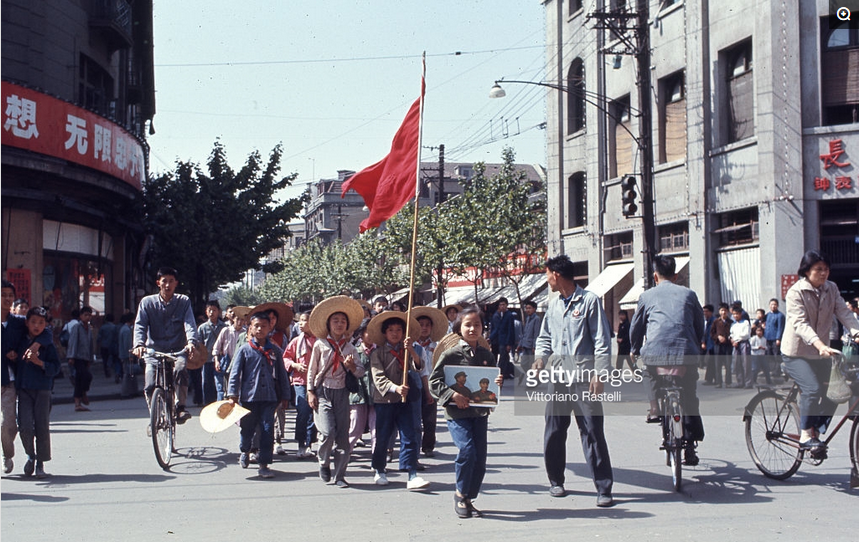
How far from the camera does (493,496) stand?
297 inches

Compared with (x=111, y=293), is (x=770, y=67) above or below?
above

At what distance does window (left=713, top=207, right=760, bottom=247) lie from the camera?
2056 cm

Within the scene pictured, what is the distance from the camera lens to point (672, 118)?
24.2 metres

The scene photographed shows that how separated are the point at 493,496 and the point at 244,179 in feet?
72.1

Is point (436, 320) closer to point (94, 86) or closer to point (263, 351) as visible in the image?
point (263, 351)

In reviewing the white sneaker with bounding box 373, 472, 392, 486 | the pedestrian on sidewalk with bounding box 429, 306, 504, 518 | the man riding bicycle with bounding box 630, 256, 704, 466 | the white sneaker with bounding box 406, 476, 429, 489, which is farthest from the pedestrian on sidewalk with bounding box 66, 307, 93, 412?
the man riding bicycle with bounding box 630, 256, 704, 466

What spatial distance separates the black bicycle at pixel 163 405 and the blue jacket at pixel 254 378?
0.86 metres

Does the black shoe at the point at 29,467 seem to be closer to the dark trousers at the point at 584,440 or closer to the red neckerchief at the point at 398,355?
the red neckerchief at the point at 398,355

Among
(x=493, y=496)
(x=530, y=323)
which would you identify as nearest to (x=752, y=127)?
(x=530, y=323)

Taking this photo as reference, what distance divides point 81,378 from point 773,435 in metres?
12.2

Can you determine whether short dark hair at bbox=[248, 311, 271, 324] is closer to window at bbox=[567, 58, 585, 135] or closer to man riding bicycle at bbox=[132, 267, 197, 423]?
man riding bicycle at bbox=[132, 267, 197, 423]

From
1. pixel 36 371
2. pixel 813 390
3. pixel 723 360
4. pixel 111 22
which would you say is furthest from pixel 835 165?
pixel 111 22

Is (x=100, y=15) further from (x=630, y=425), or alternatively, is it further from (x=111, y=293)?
(x=630, y=425)

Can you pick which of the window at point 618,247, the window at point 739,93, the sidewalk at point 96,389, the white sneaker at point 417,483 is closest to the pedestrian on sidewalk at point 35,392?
the white sneaker at point 417,483
